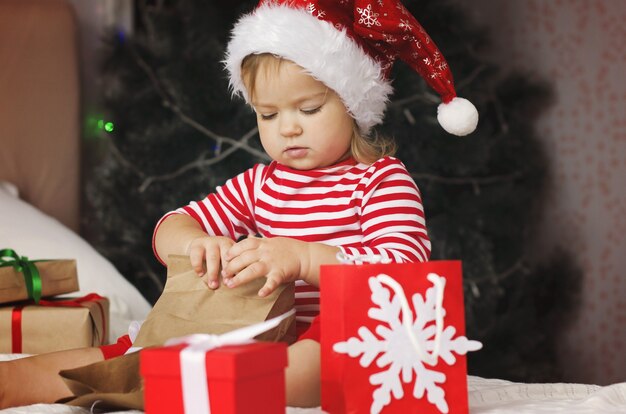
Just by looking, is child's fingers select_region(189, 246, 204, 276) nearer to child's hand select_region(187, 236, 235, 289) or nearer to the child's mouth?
child's hand select_region(187, 236, 235, 289)

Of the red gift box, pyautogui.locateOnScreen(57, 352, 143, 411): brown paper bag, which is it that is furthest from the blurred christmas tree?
the red gift box

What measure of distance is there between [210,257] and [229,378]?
0.37 meters

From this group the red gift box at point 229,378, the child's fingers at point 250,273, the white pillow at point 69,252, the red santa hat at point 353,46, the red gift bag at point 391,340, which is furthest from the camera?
the white pillow at point 69,252

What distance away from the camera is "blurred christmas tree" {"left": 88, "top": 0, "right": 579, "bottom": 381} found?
242cm

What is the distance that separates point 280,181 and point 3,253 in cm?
66

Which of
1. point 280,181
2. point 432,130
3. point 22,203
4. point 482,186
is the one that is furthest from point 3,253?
point 482,186

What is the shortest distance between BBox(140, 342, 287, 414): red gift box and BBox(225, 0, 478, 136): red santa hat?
0.60 metres

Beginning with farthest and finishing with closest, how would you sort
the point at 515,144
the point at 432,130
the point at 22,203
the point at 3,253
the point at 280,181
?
the point at 515,144 < the point at 432,130 < the point at 22,203 < the point at 3,253 < the point at 280,181

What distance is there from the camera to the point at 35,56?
2.49 meters

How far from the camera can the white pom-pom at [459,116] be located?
129 centimetres

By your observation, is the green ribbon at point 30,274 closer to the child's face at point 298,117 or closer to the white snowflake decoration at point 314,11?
the child's face at point 298,117

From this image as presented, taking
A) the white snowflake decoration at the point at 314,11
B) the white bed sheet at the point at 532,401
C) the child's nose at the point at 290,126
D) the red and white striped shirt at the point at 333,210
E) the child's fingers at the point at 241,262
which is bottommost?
the white bed sheet at the point at 532,401

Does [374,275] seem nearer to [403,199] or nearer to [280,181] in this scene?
[403,199]

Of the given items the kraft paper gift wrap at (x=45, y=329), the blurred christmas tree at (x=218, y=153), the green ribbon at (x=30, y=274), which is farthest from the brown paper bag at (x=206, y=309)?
the blurred christmas tree at (x=218, y=153)
